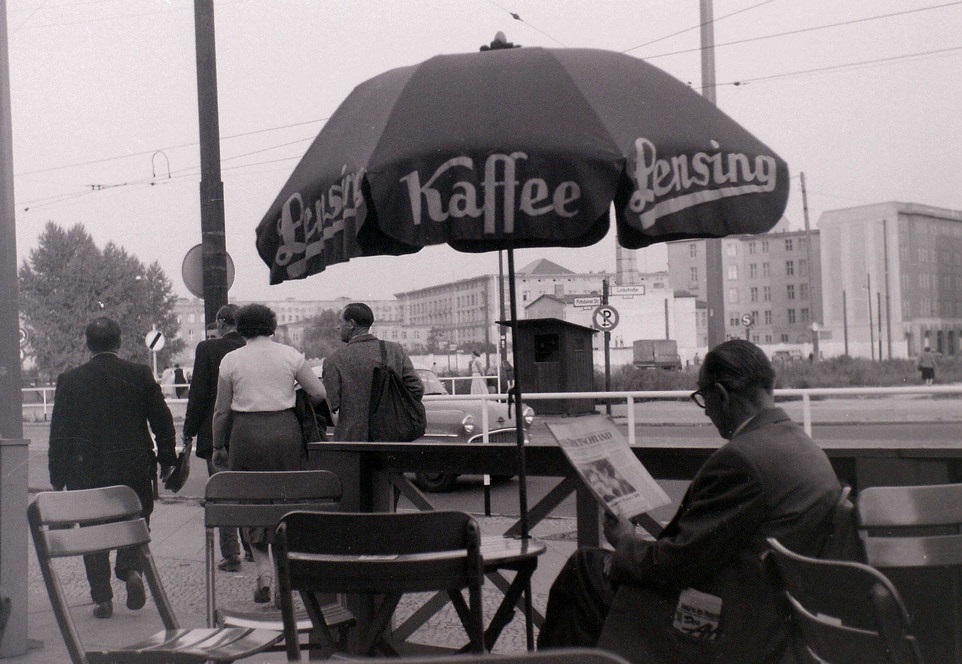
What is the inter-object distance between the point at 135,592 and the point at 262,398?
1452mm

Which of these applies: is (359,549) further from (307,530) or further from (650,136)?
(650,136)

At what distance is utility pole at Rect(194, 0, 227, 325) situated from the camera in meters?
8.78

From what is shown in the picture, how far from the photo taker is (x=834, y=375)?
40.8m

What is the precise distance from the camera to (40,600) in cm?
696

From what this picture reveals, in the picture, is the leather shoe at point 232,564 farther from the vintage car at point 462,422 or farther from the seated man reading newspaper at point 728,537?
the vintage car at point 462,422

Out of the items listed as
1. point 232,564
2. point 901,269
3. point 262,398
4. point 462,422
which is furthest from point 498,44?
point 901,269

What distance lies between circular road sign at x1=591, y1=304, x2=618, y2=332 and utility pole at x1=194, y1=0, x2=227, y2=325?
11.9 metres

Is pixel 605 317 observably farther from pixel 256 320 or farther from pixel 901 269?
pixel 901 269

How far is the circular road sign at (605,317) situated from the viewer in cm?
2011

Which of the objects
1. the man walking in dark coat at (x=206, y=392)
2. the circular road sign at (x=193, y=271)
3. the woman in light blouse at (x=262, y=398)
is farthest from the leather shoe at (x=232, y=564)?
the circular road sign at (x=193, y=271)

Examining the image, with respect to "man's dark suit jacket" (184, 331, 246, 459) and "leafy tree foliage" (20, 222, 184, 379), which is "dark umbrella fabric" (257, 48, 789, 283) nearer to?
"man's dark suit jacket" (184, 331, 246, 459)

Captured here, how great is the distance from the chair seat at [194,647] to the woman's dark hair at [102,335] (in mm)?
3148

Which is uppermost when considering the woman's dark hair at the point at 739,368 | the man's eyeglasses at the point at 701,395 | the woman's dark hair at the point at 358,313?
the woman's dark hair at the point at 358,313

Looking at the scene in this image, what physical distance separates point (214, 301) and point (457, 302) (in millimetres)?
24058
